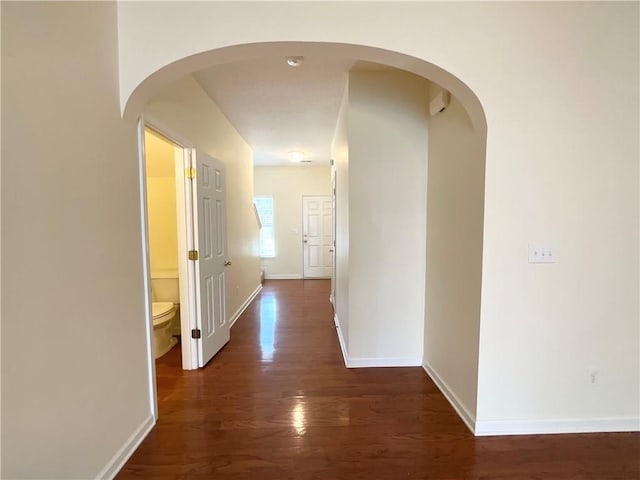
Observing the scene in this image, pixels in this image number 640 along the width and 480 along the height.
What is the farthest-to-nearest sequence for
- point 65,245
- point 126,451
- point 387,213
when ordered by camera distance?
point 387,213 < point 126,451 < point 65,245

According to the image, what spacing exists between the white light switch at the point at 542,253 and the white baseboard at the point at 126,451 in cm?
250

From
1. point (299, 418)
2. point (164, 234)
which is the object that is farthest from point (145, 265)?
point (164, 234)

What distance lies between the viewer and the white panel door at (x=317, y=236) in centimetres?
686

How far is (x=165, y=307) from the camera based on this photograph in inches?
117

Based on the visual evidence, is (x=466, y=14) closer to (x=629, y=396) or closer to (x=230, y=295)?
(x=629, y=396)

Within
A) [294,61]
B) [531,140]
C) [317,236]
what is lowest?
[317,236]

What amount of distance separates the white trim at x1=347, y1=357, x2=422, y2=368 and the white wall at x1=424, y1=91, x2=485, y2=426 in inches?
4.3

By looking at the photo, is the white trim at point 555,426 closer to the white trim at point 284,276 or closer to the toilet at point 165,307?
the toilet at point 165,307

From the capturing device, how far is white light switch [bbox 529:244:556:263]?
1.78m

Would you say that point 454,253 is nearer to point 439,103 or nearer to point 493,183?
point 493,183

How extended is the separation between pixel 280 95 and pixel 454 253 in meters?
2.16

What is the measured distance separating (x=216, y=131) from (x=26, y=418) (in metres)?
2.79

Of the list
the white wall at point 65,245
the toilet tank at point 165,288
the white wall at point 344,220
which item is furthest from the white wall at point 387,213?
the toilet tank at point 165,288

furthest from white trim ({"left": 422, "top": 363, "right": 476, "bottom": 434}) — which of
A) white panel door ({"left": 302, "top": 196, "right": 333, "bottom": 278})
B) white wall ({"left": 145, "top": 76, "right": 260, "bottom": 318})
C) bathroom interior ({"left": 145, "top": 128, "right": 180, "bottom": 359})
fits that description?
white panel door ({"left": 302, "top": 196, "right": 333, "bottom": 278})
